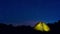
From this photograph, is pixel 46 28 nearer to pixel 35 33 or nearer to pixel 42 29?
pixel 42 29

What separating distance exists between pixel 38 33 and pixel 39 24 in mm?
3925

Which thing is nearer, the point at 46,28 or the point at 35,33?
the point at 35,33

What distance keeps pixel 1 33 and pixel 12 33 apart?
1.33m

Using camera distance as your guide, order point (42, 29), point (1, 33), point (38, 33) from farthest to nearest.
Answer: point (42, 29)
point (38, 33)
point (1, 33)

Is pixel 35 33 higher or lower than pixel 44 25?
lower

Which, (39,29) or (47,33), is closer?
(47,33)

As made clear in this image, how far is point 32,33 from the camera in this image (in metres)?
26.3

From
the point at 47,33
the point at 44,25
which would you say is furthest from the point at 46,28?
the point at 47,33

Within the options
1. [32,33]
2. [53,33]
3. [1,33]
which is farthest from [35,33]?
[1,33]

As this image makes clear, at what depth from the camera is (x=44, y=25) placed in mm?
30406

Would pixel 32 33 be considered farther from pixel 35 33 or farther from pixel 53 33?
pixel 53 33

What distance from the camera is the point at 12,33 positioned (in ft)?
83.7

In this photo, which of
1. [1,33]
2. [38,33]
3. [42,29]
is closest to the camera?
[1,33]

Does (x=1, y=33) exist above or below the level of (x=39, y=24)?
below
